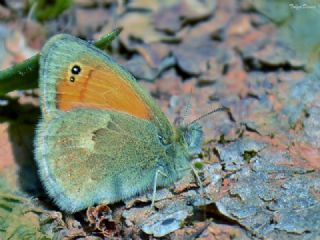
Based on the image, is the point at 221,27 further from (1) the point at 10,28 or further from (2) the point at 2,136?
(2) the point at 2,136

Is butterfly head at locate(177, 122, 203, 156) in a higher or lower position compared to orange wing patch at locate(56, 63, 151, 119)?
lower

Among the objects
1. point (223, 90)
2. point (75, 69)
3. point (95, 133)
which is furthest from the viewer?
point (223, 90)

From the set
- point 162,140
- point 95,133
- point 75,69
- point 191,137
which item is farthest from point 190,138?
point 75,69

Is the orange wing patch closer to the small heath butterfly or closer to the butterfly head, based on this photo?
the small heath butterfly

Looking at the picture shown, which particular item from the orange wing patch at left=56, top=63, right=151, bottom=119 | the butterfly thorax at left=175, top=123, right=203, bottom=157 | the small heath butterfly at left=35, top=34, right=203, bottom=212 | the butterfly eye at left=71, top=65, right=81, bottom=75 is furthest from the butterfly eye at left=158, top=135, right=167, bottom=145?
the butterfly eye at left=71, top=65, right=81, bottom=75

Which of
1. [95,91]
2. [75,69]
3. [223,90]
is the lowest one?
[223,90]

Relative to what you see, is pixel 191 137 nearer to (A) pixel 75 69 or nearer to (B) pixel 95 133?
(B) pixel 95 133
